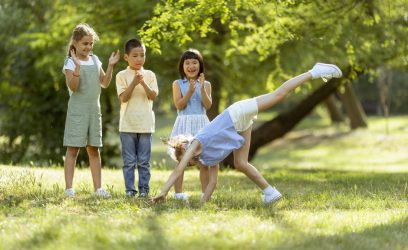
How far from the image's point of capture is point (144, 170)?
834 cm

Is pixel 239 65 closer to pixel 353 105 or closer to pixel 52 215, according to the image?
pixel 52 215

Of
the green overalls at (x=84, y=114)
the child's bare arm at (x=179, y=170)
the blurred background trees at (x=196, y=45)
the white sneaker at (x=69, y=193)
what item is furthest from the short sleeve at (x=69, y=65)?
the blurred background trees at (x=196, y=45)

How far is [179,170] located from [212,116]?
10971mm

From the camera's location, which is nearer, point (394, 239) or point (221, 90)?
point (394, 239)

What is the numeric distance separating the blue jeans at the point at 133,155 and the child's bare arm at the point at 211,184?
849 millimetres

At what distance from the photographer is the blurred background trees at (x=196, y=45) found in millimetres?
12672

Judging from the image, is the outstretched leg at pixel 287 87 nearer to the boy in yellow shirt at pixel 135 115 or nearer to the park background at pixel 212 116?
the park background at pixel 212 116

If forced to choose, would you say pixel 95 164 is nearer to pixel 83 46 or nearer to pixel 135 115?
pixel 135 115

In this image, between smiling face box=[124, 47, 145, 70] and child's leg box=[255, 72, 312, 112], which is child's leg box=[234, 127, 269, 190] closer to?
child's leg box=[255, 72, 312, 112]

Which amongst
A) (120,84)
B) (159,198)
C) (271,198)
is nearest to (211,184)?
(271,198)

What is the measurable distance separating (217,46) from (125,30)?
221 cm

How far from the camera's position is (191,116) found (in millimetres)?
8234

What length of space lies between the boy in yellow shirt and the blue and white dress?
0.30m

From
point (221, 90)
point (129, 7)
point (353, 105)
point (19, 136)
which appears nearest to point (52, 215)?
point (129, 7)
